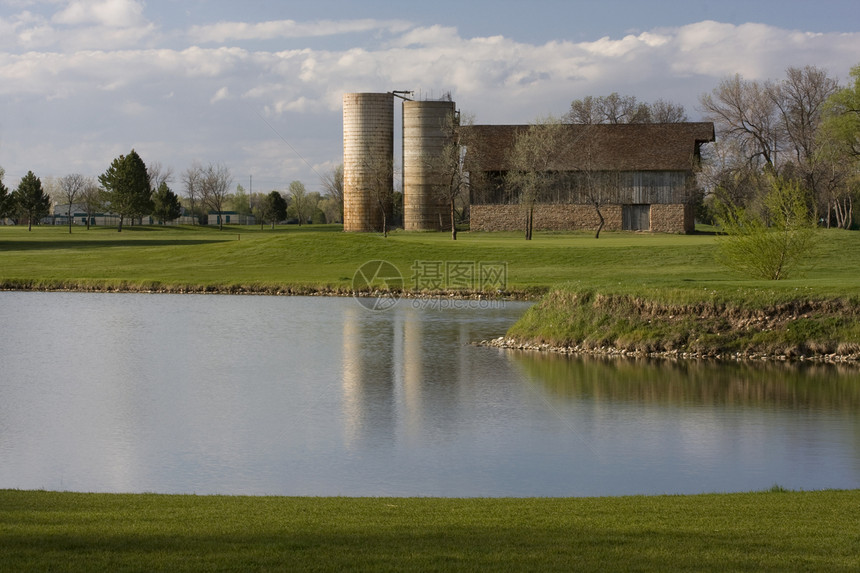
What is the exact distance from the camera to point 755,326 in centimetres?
2639

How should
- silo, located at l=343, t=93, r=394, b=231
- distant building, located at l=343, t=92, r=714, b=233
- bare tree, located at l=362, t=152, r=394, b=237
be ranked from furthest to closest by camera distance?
bare tree, located at l=362, t=152, r=394, b=237 < silo, located at l=343, t=93, r=394, b=231 < distant building, located at l=343, t=92, r=714, b=233

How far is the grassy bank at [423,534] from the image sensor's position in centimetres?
788

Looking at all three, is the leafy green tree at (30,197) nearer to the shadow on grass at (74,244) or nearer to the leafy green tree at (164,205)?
the leafy green tree at (164,205)

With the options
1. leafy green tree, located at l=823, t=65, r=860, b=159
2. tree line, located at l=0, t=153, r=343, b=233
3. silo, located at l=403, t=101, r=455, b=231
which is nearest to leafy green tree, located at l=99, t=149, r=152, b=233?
tree line, located at l=0, t=153, r=343, b=233

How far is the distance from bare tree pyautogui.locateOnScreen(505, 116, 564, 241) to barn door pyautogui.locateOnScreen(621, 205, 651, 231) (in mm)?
6015

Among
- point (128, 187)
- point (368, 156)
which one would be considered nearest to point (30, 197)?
point (128, 187)

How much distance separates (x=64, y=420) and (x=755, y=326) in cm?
1751

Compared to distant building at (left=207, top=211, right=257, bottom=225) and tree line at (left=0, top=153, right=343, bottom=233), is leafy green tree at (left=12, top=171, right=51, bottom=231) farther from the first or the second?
distant building at (left=207, top=211, right=257, bottom=225)

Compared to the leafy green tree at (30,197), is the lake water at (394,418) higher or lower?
lower

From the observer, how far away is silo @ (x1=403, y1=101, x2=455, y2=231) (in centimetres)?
8025

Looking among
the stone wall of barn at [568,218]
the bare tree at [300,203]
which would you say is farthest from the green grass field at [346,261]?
the bare tree at [300,203]

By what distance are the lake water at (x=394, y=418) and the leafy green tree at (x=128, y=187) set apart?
82816mm

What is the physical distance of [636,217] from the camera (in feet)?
249

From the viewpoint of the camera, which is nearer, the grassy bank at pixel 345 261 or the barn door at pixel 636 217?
the grassy bank at pixel 345 261
